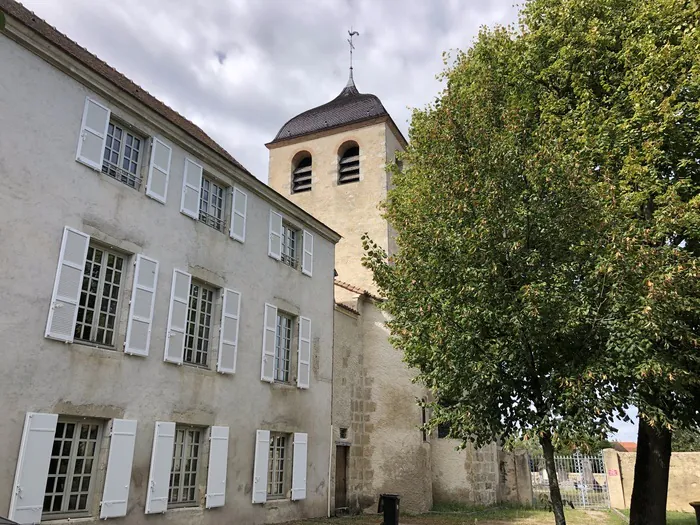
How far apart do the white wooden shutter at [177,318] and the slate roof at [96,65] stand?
271cm

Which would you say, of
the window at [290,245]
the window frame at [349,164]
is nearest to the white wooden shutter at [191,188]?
the window at [290,245]

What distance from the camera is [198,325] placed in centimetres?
976

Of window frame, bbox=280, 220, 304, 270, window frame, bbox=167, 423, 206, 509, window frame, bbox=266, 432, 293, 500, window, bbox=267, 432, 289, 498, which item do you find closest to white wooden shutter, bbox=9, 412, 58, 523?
window frame, bbox=167, 423, 206, 509

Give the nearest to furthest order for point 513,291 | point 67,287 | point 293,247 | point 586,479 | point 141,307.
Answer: point 67,287
point 513,291
point 141,307
point 293,247
point 586,479

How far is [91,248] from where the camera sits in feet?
26.4

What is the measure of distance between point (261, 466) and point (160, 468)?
252 centimetres

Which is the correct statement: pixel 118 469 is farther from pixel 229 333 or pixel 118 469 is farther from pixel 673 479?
pixel 673 479

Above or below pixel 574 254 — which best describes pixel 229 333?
below

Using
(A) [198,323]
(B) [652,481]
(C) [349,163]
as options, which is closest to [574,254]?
(B) [652,481]

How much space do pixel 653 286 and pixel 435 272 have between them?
282cm

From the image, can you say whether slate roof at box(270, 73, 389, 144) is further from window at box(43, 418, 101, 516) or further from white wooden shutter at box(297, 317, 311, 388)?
window at box(43, 418, 101, 516)

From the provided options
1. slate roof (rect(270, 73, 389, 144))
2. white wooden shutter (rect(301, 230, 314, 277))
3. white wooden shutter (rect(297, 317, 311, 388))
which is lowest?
white wooden shutter (rect(297, 317, 311, 388))

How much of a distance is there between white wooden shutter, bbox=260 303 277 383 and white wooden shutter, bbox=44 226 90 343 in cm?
A: 422

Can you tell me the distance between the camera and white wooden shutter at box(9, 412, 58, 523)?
21.0ft
